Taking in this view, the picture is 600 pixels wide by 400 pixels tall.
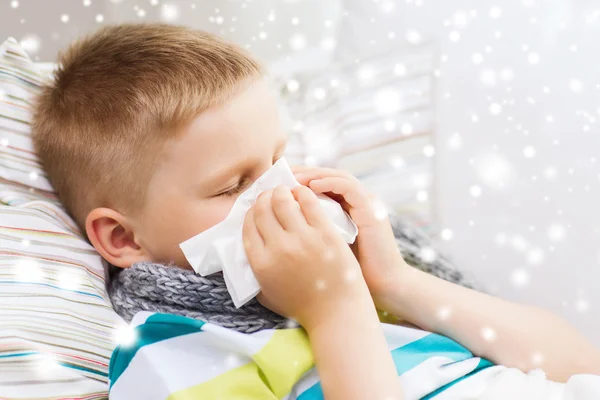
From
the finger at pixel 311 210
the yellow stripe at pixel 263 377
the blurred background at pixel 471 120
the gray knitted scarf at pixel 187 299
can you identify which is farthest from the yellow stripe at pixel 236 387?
the blurred background at pixel 471 120

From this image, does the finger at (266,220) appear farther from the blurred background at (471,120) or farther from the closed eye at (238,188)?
the blurred background at (471,120)

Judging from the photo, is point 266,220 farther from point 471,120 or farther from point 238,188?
point 471,120

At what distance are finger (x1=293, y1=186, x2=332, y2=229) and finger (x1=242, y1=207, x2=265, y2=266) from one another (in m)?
0.07

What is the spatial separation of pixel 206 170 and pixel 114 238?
212mm

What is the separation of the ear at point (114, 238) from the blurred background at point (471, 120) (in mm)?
444

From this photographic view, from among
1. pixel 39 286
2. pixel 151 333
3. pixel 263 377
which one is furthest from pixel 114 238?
pixel 263 377

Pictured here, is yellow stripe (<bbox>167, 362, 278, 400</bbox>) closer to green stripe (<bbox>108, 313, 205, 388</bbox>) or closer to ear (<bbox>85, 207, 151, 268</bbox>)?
green stripe (<bbox>108, 313, 205, 388</bbox>)

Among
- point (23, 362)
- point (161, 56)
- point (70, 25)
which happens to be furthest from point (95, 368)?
point (70, 25)

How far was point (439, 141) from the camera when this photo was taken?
1.42 m

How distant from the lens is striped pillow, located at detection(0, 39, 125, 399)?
2.60ft

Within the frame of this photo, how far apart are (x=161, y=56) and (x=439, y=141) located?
695 mm

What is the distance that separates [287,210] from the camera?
33.7 inches

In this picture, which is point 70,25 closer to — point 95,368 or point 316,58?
point 316,58

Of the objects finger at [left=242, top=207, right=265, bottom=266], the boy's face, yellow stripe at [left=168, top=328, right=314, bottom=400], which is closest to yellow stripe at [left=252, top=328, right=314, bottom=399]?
yellow stripe at [left=168, top=328, right=314, bottom=400]
